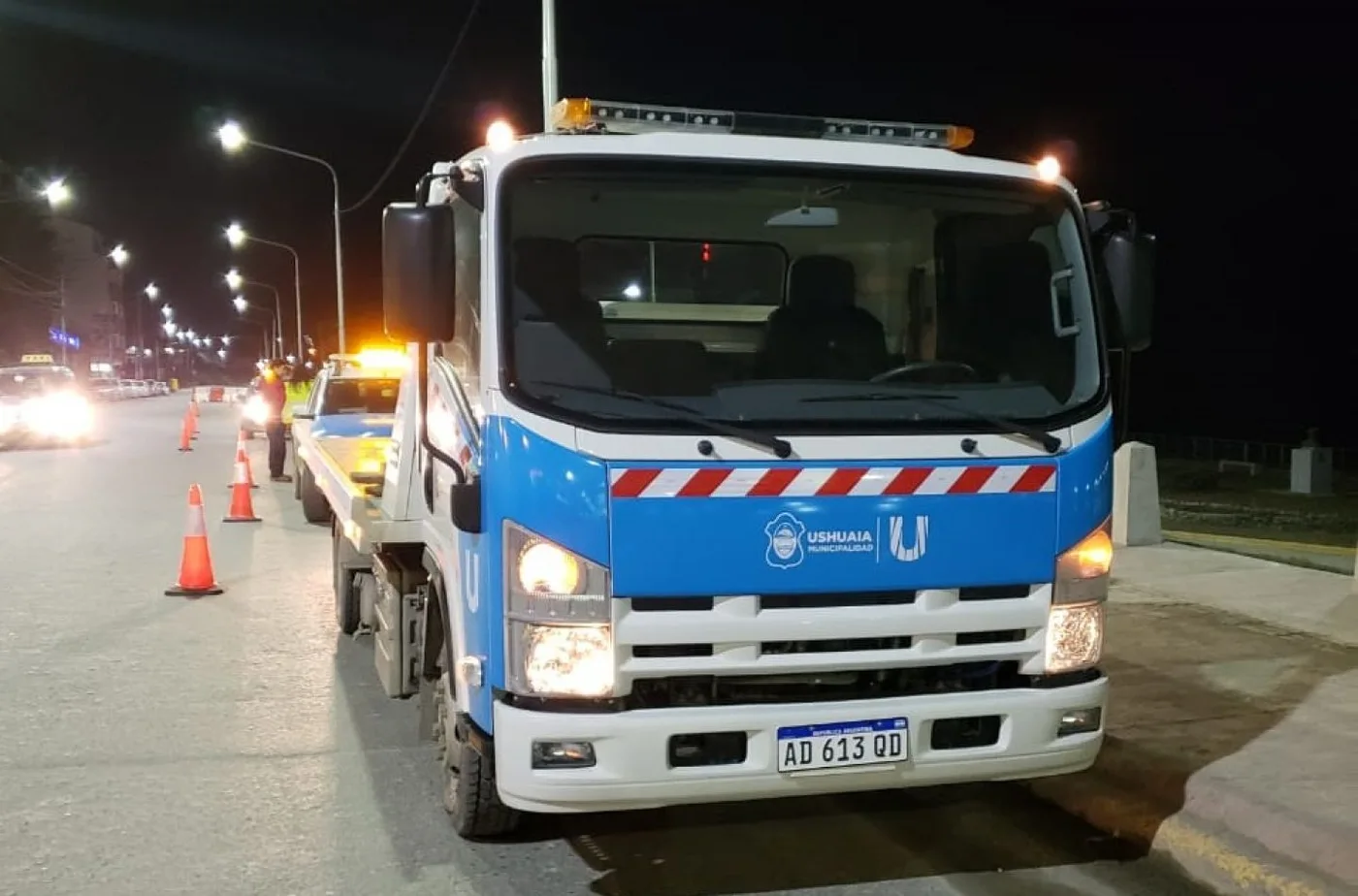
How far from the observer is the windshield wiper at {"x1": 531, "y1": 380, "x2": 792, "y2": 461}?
13.3 feet

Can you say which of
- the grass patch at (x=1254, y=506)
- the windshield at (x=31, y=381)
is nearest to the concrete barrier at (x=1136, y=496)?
the grass patch at (x=1254, y=506)

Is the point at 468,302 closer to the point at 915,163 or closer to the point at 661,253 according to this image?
Result: the point at 661,253

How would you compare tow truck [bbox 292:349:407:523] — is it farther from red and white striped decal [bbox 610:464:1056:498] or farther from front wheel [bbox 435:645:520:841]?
red and white striped decal [bbox 610:464:1056:498]

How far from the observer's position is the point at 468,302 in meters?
4.48

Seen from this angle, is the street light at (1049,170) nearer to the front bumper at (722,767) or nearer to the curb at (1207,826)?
the front bumper at (722,767)

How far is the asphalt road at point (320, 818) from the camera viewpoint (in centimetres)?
458

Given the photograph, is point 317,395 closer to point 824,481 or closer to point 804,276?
point 804,276

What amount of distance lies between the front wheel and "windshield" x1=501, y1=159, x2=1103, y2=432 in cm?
130

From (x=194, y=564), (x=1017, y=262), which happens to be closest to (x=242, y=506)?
(x=194, y=564)

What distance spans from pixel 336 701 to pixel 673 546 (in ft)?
12.0

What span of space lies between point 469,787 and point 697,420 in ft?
5.35

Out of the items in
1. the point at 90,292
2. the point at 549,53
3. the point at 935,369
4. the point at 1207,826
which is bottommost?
the point at 1207,826

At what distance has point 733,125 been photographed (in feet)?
15.9

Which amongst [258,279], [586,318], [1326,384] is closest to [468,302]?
[586,318]
